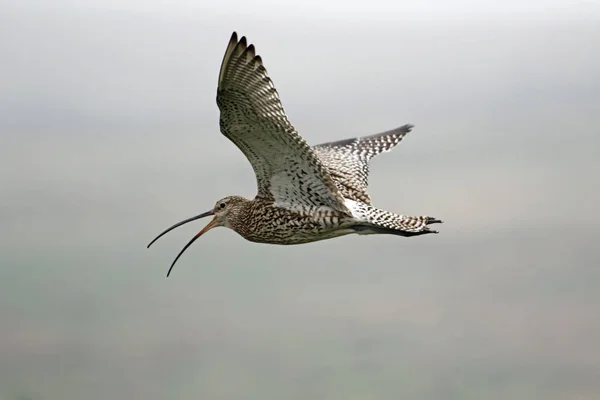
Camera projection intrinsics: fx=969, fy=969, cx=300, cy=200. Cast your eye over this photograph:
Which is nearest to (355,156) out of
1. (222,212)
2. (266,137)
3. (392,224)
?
(222,212)

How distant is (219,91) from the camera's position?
31.2 ft

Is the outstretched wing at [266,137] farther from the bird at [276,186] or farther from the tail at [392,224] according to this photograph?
the tail at [392,224]

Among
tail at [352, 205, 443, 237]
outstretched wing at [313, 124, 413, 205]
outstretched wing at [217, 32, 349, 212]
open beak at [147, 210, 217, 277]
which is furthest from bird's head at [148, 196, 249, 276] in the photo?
tail at [352, 205, 443, 237]

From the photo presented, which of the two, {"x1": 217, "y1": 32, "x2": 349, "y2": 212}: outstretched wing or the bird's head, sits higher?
{"x1": 217, "y1": 32, "x2": 349, "y2": 212}: outstretched wing

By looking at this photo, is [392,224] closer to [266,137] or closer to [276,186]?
[276,186]

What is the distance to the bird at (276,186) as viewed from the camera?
9.40 meters

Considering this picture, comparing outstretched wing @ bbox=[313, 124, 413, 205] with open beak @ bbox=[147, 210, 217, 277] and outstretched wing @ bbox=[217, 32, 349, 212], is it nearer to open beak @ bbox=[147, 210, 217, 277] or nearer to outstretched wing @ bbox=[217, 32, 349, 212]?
outstretched wing @ bbox=[217, 32, 349, 212]

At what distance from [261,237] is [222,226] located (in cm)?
69

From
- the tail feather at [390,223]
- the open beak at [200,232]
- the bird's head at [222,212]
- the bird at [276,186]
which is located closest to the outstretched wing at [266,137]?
the bird at [276,186]

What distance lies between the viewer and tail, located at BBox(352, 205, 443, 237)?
10.3m

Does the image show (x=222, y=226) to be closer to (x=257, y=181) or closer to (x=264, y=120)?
(x=257, y=181)

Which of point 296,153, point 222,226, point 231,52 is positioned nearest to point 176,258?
point 222,226

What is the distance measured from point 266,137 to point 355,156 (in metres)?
3.41

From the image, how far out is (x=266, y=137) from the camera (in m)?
9.89
